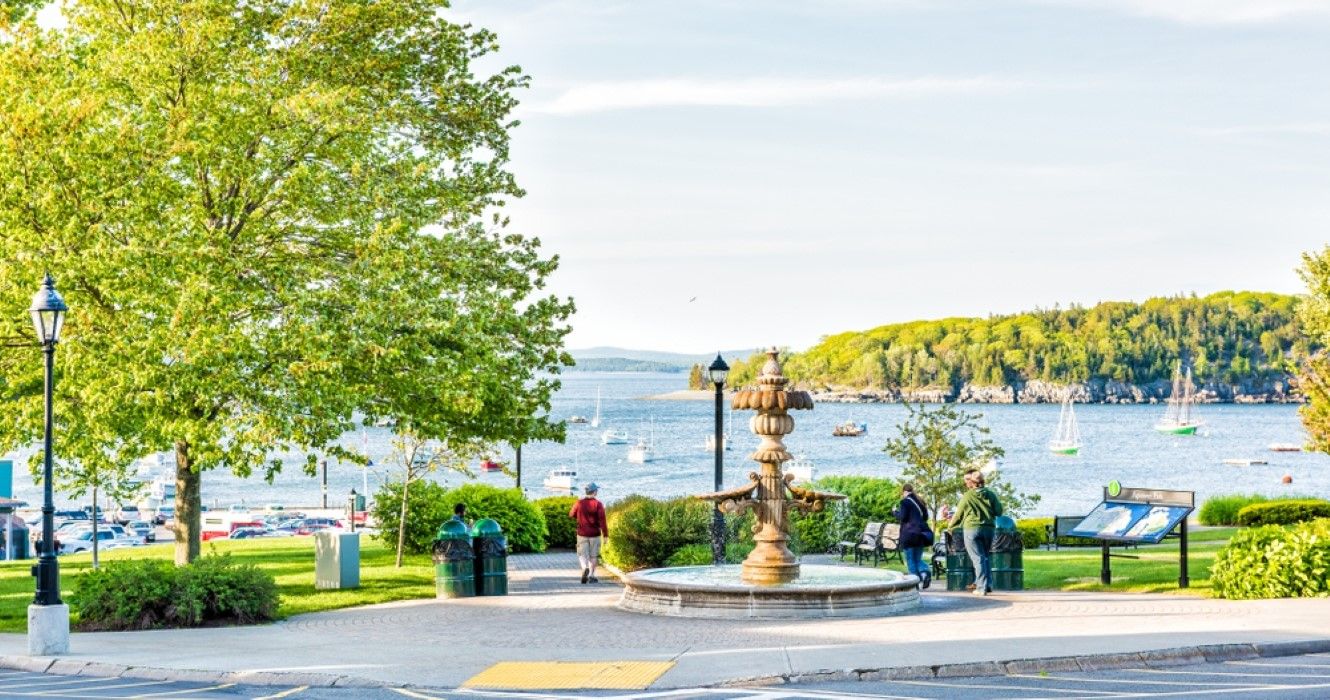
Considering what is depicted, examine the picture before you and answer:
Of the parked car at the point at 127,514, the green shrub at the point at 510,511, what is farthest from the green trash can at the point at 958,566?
the parked car at the point at 127,514

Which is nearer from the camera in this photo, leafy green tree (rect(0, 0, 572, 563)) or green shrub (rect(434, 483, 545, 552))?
leafy green tree (rect(0, 0, 572, 563))

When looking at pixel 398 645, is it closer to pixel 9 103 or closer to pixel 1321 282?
pixel 9 103

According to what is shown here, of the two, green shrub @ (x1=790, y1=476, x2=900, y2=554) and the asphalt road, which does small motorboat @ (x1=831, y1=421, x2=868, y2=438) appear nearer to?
green shrub @ (x1=790, y1=476, x2=900, y2=554)

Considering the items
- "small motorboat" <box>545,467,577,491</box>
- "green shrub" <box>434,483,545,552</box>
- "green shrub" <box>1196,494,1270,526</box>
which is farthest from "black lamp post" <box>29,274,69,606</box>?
"small motorboat" <box>545,467,577,491</box>

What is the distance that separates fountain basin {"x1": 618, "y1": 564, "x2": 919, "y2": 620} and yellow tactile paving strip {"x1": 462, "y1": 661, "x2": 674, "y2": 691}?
4016 mm

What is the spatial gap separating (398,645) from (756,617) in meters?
4.65

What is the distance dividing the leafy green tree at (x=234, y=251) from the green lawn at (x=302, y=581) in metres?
2.15

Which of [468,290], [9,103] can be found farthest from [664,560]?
[9,103]

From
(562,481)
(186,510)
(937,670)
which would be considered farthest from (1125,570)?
(562,481)

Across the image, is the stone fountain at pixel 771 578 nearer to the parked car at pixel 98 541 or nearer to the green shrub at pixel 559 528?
the green shrub at pixel 559 528

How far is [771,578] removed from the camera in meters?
20.6

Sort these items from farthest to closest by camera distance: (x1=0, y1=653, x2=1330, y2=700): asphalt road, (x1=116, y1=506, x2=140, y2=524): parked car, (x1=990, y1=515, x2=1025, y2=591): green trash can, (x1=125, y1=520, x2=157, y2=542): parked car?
(x1=116, y1=506, x2=140, y2=524): parked car → (x1=125, y1=520, x2=157, y2=542): parked car → (x1=990, y1=515, x2=1025, y2=591): green trash can → (x1=0, y1=653, x2=1330, y2=700): asphalt road

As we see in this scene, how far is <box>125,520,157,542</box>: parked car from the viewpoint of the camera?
7930 cm

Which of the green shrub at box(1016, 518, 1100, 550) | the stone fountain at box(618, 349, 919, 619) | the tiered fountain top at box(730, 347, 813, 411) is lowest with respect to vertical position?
the green shrub at box(1016, 518, 1100, 550)
